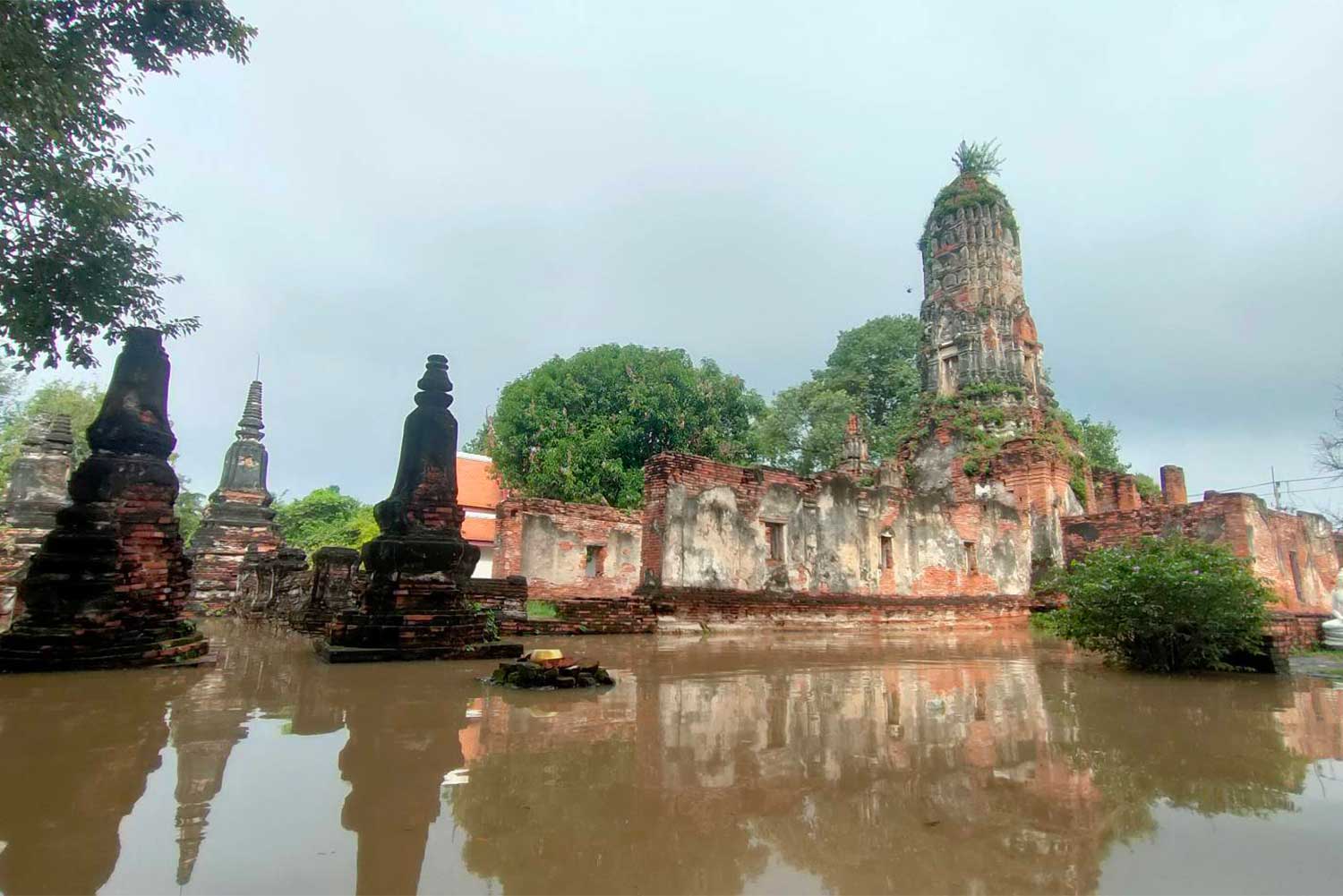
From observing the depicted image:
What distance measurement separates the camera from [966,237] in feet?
89.4

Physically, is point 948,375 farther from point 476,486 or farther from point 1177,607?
point 1177,607

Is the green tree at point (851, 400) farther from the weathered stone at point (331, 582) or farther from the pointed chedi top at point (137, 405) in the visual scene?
the pointed chedi top at point (137, 405)

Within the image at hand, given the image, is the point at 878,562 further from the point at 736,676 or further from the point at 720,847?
the point at 720,847

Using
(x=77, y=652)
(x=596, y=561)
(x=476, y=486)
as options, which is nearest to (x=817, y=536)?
(x=596, y=561)

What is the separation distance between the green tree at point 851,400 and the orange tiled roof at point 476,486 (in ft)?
35.6

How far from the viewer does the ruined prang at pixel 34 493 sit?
40.8 feet

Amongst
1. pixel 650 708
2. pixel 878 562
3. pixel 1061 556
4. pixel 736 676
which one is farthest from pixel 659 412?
pixel 650 708

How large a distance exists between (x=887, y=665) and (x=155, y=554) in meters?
6.50

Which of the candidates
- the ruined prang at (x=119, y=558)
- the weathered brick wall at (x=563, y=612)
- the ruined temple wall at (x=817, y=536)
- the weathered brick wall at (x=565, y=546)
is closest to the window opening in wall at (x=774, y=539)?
the ruined temple wall at (x=817, y=536)

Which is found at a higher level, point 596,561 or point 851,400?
point 851,400

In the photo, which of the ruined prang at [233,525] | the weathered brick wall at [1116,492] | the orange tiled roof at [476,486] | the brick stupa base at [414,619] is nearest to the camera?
the brick stupa base at [414,619]

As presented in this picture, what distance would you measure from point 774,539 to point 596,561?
265 inches

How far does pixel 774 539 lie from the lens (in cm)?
1371

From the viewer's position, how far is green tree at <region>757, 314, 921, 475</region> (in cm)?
2964
